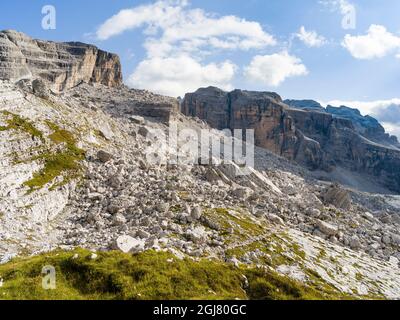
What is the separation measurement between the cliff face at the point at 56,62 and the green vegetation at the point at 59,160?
244ft

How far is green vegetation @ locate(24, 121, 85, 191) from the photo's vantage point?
135 feet

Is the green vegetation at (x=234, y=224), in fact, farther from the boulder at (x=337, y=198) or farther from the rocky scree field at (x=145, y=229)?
the boulder at (x=337, y=198)

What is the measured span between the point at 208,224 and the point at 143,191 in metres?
11.3

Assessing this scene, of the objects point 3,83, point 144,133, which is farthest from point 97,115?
point 3,83

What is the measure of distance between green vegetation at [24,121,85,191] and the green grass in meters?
19.0

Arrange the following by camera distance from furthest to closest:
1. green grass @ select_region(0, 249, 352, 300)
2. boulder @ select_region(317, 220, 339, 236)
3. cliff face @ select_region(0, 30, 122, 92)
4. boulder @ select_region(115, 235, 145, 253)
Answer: cliff face @ select_region(0, 30, 122, 92) → boulder @ select_region(317, 220, 339, 236) → boulder @ select_region(115, 235, 145, 253) → green grass @ select_region(0, 249, 352, 300)

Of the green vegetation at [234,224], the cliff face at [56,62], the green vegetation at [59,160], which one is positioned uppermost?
the cliff face at [56,62]

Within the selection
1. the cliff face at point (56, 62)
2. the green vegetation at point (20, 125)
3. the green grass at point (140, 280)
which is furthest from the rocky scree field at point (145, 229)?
the cliff face at point (56, 62)

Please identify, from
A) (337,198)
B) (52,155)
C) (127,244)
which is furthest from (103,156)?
(337,198)

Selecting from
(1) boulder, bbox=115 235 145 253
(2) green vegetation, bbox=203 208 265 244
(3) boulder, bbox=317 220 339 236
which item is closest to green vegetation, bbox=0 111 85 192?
(1) boulder, bbox=115 235 145 253

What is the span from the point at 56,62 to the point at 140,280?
138 metres

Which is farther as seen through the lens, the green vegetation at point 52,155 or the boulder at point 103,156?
the boulder at point 103,156

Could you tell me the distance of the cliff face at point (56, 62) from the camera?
395 ft

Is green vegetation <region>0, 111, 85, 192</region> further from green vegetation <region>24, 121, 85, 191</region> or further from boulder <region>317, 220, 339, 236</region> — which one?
boulder <region>317, 220, 339, 236</region>
